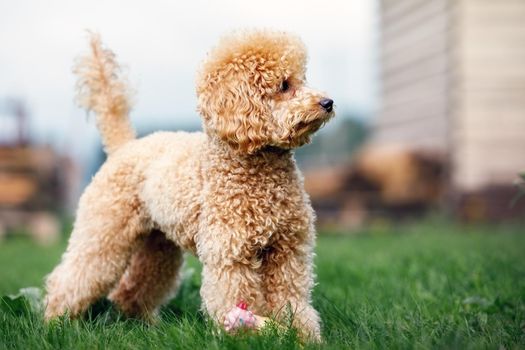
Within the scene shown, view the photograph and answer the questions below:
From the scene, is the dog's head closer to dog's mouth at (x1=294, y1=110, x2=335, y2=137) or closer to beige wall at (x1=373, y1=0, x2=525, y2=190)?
dog's mouth at (x1=294, y1=110, x2=335, y2=137)

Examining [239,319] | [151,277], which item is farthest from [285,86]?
[151,277]

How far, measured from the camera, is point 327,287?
16.8ft

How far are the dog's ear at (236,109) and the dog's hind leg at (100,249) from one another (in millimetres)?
897

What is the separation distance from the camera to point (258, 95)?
333cm

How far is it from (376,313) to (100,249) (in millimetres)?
1558

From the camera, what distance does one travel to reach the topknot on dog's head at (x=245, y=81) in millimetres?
3270

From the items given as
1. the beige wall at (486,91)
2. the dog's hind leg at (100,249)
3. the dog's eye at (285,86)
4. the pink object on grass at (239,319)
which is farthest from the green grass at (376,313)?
the beige wall at (486,91)

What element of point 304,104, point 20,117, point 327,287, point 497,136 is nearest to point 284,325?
point 304,104

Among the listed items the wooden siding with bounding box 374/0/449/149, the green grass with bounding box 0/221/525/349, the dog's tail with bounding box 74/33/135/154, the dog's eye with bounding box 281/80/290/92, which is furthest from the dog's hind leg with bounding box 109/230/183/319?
the wooden siding with bounding box 374/0/449/149

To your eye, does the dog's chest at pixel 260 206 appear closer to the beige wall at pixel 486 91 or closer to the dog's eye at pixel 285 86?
the dog's eye at pixel 285 86

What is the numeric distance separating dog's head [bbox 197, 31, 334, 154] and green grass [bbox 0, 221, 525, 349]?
90 cm

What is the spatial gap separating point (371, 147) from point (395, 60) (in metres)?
1.77

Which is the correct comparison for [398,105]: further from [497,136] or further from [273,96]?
[273,96]

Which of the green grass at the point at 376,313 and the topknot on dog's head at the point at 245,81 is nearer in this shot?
the green grass at the point at 376,313
